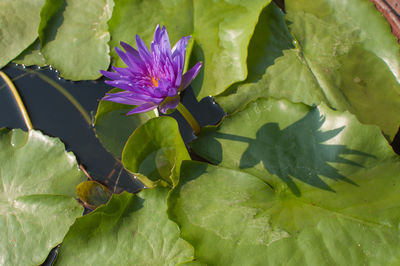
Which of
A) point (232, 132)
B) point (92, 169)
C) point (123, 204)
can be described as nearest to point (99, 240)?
point (123, 204)

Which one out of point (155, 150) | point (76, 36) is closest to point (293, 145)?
point (155, 150)

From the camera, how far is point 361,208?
115 centimetres

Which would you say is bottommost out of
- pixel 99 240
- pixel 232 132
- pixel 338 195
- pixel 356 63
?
pixel 99 240

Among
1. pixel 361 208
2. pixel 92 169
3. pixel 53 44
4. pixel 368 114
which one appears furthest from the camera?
pixel 53 44

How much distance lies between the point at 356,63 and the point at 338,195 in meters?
0.67

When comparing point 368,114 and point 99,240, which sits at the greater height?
point 368,114

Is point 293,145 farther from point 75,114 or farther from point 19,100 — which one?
point 19,100

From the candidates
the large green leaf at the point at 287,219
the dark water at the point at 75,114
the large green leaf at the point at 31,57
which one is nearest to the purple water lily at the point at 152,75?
the large green leaf at the point at 287,219

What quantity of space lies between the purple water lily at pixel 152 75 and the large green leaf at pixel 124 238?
0.39 meters

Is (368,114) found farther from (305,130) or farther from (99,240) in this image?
(99,240)

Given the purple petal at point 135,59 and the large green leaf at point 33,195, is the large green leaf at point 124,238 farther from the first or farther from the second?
the purple petal at point 135,59

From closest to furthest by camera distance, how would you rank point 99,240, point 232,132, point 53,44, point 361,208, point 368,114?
point 361,208, point 99,240, point 232,132, point 368,114, point 53,44

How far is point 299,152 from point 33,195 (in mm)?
1086

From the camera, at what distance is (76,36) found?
173 cm
